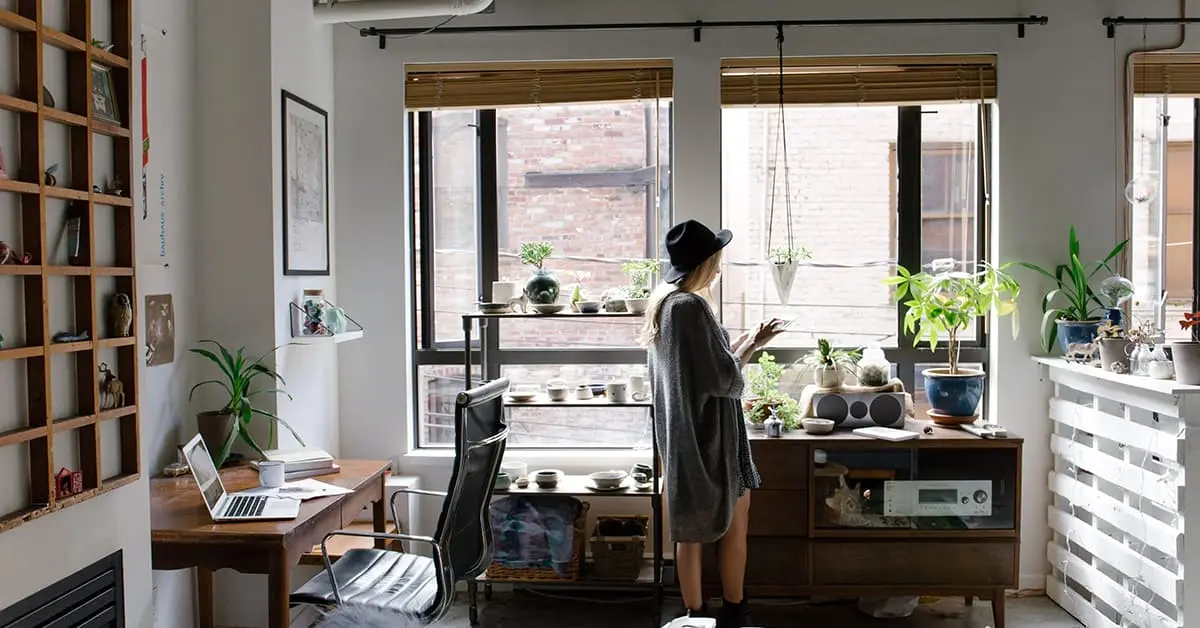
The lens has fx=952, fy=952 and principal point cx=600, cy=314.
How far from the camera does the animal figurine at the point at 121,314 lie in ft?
7.23

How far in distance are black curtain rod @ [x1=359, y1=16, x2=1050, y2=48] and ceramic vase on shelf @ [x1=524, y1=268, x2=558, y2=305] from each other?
1107 mm

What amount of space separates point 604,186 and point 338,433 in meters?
1.61

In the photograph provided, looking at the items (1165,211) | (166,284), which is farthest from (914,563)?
(166,284)

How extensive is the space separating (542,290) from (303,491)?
3.90 feet

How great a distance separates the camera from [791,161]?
421 centimetres

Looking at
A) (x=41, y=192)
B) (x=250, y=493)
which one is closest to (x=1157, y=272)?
(x=250, y=493)

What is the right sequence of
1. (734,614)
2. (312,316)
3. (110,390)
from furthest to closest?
1. (312,316)
2. (734,614)
3. (110,390)

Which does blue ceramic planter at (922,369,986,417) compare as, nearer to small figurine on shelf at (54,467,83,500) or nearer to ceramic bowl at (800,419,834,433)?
ceramic bowl at (800,419,834,433)

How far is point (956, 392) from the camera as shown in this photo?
3721 millimetres

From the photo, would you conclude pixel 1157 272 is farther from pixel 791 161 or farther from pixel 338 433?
pixel 338 433

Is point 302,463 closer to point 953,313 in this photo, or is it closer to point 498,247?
point 498,247

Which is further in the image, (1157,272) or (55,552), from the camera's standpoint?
(1157,272)

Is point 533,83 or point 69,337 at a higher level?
point 533,83

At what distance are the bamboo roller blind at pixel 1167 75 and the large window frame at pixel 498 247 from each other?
0.61 metres
